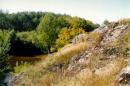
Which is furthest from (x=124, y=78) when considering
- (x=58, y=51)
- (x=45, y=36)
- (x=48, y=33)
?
(x=48, y=33)

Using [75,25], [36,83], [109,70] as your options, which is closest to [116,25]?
[36,83]

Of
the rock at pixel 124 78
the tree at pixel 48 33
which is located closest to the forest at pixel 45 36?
the tree at pixel 48 33

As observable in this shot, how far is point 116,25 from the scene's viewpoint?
23531mm

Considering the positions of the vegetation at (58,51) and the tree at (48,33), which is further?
the tree at (48,33)

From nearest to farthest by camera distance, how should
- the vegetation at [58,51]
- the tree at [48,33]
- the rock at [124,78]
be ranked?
the rock at [124,78] < the vegetation at [58,51] < the tree at [48,33]

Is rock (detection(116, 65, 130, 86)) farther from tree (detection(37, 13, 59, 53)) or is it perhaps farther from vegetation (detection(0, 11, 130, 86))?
tree (detection(37, 13, 59, 53))

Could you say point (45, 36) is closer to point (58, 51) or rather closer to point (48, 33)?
point (48, 33)

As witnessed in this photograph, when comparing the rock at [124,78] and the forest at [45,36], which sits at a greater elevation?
the rock at [124,78]

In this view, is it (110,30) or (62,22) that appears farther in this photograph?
(62,22)

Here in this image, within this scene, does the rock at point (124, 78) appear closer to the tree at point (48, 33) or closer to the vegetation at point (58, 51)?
the vegetation at point (58, 51)

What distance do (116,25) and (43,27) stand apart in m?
53.8

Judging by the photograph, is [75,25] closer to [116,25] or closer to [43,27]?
[43,27]

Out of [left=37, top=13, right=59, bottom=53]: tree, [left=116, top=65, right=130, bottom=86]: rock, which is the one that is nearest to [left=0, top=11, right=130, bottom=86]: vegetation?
[left=37, top=13, right=59, bottom=53]: tree

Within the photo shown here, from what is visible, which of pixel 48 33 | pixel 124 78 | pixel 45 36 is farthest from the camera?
pixel 48 33
